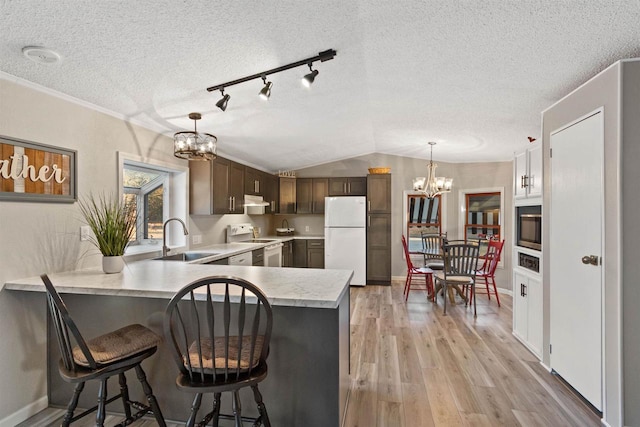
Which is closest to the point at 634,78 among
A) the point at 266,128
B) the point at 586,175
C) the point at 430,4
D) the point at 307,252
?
the point at 586,175

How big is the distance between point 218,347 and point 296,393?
1.89 feet

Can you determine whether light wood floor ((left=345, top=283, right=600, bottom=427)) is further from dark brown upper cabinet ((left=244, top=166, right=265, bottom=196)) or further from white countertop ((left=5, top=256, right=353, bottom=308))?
dark brown upper cabinet ((left=244, top=166, right=265, bottom=196))

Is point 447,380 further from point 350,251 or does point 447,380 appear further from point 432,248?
point 350,251

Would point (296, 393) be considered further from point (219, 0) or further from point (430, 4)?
point (430, 4)

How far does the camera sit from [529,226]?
10.4 feet

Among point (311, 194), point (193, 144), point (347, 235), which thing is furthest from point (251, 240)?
point (193, 144)

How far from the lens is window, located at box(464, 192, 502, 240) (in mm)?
5965

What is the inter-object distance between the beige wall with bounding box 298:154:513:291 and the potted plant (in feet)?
15.1

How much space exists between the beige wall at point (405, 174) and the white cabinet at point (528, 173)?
2.67 m

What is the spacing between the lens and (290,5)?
1752mm

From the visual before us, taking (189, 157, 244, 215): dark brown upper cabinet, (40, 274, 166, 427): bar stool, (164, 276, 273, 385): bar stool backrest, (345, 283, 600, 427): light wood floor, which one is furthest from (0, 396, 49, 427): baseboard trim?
(189, 157, 244, 215): dark brown upper cabinet

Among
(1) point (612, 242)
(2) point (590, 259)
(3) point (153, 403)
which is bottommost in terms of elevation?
(3) point (153, 403)

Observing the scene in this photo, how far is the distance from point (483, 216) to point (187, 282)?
18.6ft

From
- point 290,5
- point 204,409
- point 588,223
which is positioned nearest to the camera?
point 290,5
